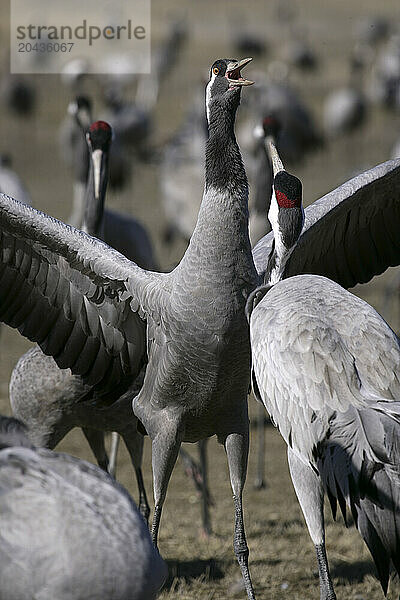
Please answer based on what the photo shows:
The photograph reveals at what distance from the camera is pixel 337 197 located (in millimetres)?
4555

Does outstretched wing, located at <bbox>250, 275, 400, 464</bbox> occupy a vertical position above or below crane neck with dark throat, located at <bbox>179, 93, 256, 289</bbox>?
below

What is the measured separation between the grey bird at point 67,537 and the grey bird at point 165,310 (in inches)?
41.6

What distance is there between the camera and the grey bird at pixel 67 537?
2.80 m

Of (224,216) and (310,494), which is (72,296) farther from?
(310,494)

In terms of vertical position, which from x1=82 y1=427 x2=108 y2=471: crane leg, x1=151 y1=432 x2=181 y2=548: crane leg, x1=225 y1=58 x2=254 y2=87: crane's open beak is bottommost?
x1=151 y1=432 x2=181 y2=548: crane leg

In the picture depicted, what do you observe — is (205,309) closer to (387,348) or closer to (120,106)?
(387,348)

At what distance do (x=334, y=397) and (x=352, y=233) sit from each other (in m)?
1.61

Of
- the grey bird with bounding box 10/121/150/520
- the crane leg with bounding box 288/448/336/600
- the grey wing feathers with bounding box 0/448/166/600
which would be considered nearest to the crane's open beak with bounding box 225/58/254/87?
the grey bird with bounding box 10/121/150/520

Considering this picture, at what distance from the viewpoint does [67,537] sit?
2.82 meters

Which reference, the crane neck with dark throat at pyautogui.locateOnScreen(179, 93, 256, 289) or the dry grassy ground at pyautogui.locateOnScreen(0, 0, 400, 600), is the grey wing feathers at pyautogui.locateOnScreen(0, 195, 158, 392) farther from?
the dry grassy ground at pyautogui.locateOnScreen(0, 0, 400, 600)

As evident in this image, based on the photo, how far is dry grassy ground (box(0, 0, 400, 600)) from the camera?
15.9 feet

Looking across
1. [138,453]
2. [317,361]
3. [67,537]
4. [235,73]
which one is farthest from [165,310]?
[67,537]

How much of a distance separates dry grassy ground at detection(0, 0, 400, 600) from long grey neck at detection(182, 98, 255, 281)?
62.2 inches

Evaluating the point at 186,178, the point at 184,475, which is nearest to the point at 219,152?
the point at 184,475
